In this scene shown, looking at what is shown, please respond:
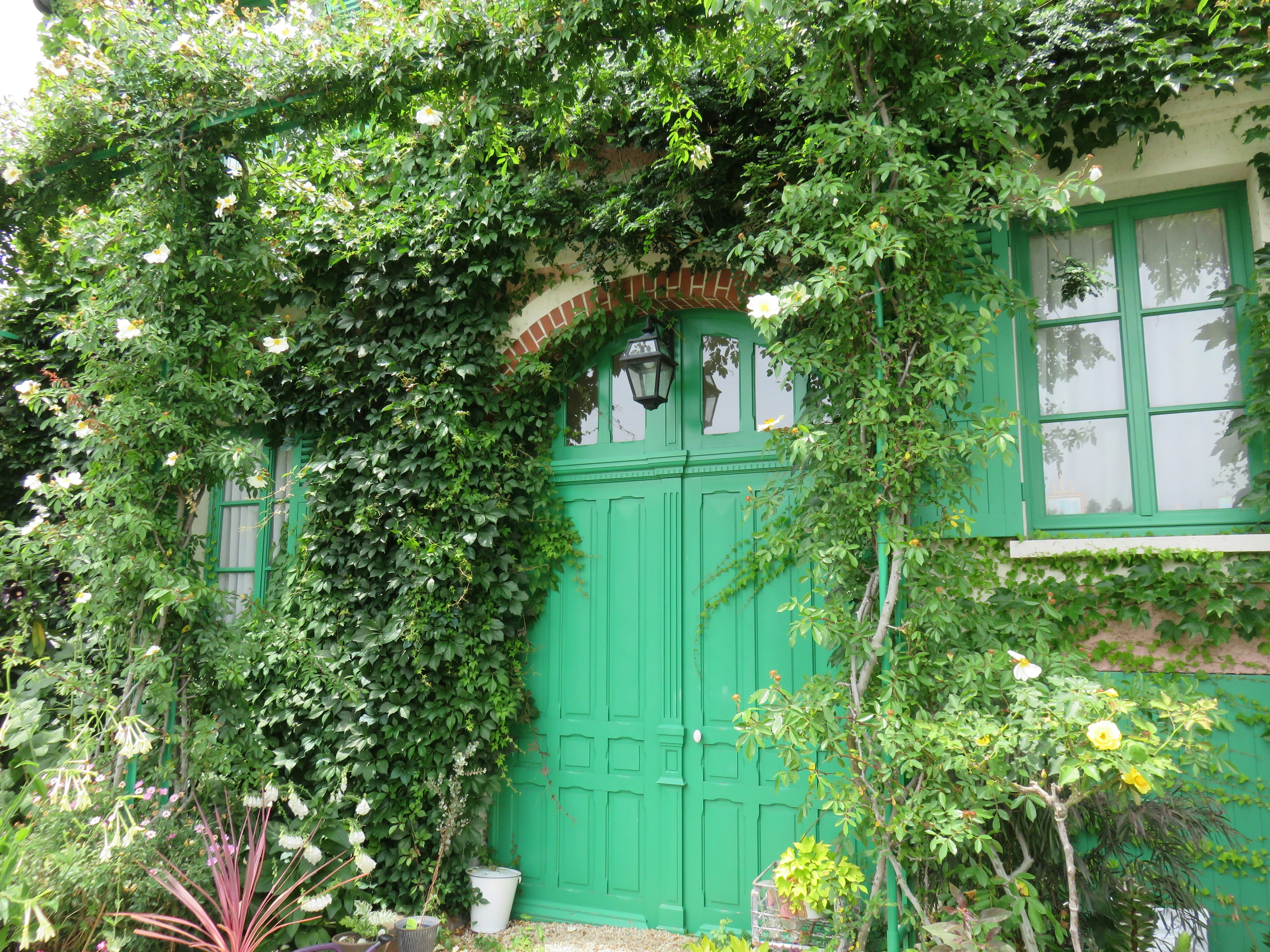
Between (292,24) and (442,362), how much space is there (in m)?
1.65

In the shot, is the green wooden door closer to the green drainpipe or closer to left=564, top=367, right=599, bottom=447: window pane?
left=564, top=367, right=599, bottom=447: window pane

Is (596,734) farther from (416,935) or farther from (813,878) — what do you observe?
(813,878)

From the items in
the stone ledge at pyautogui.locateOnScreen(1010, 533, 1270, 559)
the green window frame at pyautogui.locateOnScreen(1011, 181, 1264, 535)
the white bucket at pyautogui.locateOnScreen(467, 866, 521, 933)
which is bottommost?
the white bucket at pyautogui.locateOnScreen(467, 866, 521, 933)

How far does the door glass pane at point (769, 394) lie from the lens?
381 centimetres

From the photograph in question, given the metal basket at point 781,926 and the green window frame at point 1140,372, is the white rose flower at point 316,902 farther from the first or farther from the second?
the green window frame at point 1140,372

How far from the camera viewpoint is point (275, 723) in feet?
13.4

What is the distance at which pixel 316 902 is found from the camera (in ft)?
9.68

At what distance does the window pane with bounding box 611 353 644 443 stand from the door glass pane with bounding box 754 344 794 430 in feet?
2.12

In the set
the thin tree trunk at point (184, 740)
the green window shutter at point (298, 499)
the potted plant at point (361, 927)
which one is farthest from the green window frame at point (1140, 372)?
the green window shutter at point (298, 499)

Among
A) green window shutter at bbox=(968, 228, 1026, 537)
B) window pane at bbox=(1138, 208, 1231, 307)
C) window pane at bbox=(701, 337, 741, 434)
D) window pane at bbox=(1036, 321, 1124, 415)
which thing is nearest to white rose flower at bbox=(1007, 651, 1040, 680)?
green window shutter at bbox=(968, 228, 1026, 537)

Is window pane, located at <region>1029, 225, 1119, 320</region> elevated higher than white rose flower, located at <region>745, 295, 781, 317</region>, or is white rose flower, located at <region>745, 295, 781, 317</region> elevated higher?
window pane, located at <region>1029, 225, 1119, 320</region>

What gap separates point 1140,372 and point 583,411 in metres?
2.68

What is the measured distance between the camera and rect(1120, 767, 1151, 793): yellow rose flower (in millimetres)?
1952

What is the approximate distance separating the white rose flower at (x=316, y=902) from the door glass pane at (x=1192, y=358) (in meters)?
3.88
